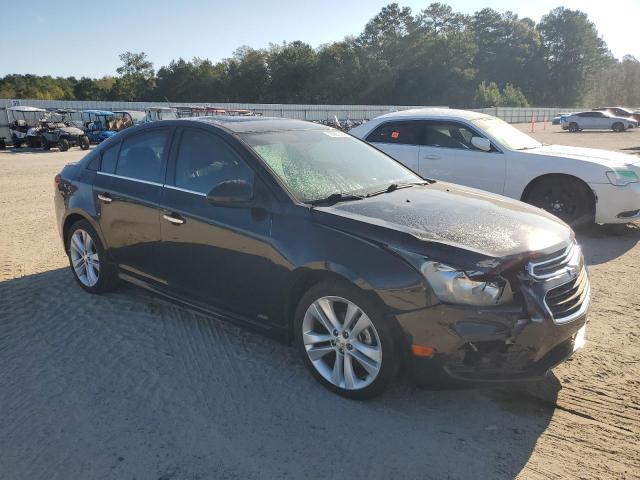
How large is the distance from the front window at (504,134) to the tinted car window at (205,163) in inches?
186

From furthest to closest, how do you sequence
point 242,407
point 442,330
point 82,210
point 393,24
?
point 393,24, point 82,210, point 242,407, point 442,330

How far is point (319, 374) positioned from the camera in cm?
325

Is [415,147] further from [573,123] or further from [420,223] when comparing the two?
[573,123]

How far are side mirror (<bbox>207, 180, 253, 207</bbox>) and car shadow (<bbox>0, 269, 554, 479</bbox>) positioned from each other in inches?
43.4

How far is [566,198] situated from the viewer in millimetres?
6891

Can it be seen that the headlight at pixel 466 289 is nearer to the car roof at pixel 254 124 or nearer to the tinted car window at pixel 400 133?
the car roof at pixel 254 124

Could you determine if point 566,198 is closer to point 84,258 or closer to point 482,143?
point 482,143

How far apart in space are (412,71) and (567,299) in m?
101

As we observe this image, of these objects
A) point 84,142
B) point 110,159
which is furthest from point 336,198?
point 84,142

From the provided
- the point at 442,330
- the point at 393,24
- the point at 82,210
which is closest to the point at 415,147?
the point at 82,210

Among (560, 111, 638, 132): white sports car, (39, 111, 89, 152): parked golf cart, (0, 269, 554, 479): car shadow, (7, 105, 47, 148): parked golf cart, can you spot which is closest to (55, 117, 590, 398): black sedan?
(0, 269, 554, 479): car shadow

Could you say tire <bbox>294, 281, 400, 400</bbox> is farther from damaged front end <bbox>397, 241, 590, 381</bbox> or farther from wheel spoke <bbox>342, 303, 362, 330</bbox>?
damaged front end <bbox>397, 241, 590, 381</bbox>

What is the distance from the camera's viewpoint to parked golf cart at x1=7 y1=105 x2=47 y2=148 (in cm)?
2670

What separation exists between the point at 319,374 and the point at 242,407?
0.52 meters
